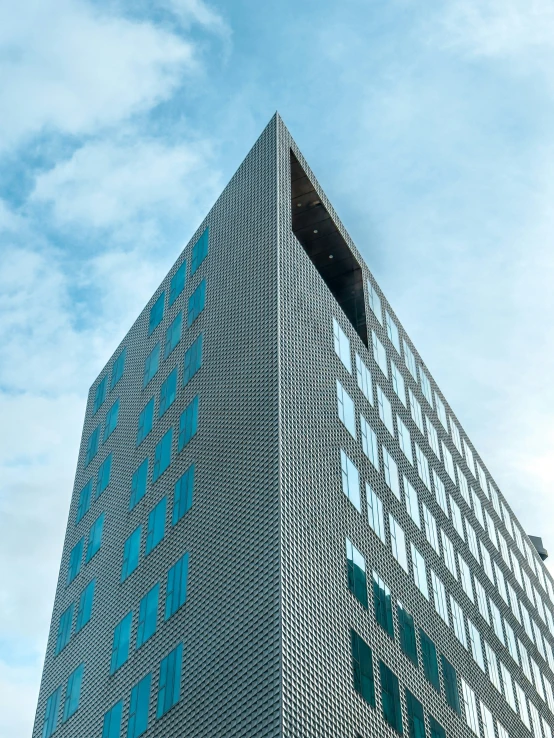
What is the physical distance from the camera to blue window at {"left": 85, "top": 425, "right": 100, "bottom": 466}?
206 ft

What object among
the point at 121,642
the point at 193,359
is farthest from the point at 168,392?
the point at 121,642

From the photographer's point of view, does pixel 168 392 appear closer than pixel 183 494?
No

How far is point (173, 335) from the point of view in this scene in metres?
55.9

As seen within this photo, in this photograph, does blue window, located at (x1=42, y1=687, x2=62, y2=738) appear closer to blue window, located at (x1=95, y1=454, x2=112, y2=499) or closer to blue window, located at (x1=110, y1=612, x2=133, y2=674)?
blue window, located at (x1=110, y1=612, x2=133, y2=674)

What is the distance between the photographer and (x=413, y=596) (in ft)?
158

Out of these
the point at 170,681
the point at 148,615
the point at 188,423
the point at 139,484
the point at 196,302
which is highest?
the point at 196,302

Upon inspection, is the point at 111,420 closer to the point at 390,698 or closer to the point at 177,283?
the point at 177,283

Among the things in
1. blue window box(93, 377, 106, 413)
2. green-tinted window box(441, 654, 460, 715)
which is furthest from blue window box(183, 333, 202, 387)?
green-tinted window box(441, 654, 460, 715)

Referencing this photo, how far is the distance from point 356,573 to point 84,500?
84.3 ft

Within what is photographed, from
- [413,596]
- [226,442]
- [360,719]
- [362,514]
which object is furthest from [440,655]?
[226,442]

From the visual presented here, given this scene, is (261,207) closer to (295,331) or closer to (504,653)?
(295,331)

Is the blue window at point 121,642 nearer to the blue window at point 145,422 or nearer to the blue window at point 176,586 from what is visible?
the blue window at point 176,586

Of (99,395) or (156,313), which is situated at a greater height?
(156,313)

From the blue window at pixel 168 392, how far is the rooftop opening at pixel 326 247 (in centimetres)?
1330
